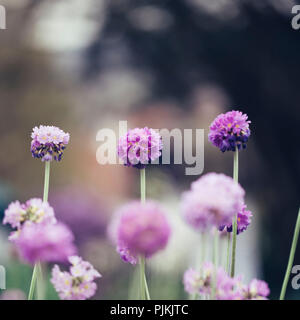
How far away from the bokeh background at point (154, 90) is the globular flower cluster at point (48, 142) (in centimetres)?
86

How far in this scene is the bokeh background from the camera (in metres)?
1.55

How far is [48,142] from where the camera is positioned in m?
0.61

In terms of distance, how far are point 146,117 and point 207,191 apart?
1.23 metres

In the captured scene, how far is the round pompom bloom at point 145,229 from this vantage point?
442 millimetres
